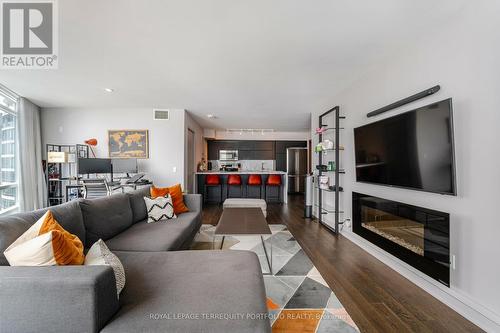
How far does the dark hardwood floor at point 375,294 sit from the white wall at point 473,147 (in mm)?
161

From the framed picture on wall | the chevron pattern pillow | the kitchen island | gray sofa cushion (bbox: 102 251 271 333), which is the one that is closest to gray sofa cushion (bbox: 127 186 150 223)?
the chevron pattern pillow

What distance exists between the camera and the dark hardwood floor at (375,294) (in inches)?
59.5

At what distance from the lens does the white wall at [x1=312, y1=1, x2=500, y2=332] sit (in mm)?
1468

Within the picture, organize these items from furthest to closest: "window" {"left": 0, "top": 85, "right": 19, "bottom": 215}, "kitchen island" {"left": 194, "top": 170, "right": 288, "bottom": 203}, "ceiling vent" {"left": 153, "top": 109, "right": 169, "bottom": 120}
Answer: "kitchen island" {"left": 194, "top": 170, "right": 288, "bottom": 203} < "ceiling vent" {"left": 153, "top": 109, "right": 169, "bottom": 120} < "window" {"left": 0, "top": 85, "right": 19, "bottom": 215}

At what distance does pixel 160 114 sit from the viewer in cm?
487

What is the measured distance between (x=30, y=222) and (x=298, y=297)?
2.07 metres

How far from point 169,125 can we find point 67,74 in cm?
206

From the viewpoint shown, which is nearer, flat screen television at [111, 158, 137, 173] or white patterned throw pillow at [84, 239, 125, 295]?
white patterned throw pillow at [84, 239, 125, 295]

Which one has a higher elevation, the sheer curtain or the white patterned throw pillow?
the sheer curtain

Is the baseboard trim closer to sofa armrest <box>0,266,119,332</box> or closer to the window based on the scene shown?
sofa armrest <box>0,266,119,332</box>

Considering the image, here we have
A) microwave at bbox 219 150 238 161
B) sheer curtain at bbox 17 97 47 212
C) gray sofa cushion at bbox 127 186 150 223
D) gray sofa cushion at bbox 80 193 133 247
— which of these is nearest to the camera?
gray sofa cushion at bbox 80 193 133 247

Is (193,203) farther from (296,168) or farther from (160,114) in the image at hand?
(296,168)
